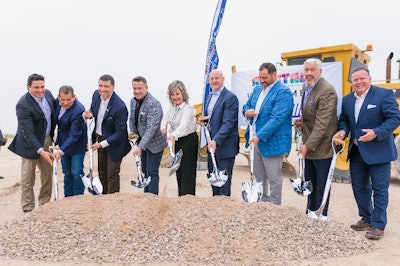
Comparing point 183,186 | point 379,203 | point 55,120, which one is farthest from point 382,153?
point 55,120

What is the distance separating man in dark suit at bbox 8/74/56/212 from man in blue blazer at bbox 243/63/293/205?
233cm

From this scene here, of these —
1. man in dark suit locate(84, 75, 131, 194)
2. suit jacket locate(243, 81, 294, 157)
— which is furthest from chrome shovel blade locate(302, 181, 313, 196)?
man in dark suit locate(84, 75, 131, 194)

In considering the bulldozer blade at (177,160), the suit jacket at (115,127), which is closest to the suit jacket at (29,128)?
the suit jacket at (115,127)

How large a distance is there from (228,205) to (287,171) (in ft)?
18.0

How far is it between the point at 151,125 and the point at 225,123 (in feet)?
2.89

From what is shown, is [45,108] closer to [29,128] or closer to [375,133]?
[29,128]

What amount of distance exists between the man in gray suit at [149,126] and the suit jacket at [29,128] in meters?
1.08

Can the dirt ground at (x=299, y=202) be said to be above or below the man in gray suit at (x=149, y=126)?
below

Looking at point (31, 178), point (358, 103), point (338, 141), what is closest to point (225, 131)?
point (338, 141)

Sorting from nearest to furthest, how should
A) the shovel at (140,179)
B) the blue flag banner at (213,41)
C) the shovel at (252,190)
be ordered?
the shovel at (252,190) < the shovel at (140,179) < the blue flag banner at (213,41)

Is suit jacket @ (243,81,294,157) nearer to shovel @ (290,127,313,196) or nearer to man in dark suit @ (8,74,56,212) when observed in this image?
shovel @ (290,127,313,196)

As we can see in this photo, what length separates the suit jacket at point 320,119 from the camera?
403 cm

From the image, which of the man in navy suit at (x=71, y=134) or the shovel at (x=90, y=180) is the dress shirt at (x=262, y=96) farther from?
the man in navy suit at (x=71, y=134)

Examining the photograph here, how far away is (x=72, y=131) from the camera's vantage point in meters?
4.63
